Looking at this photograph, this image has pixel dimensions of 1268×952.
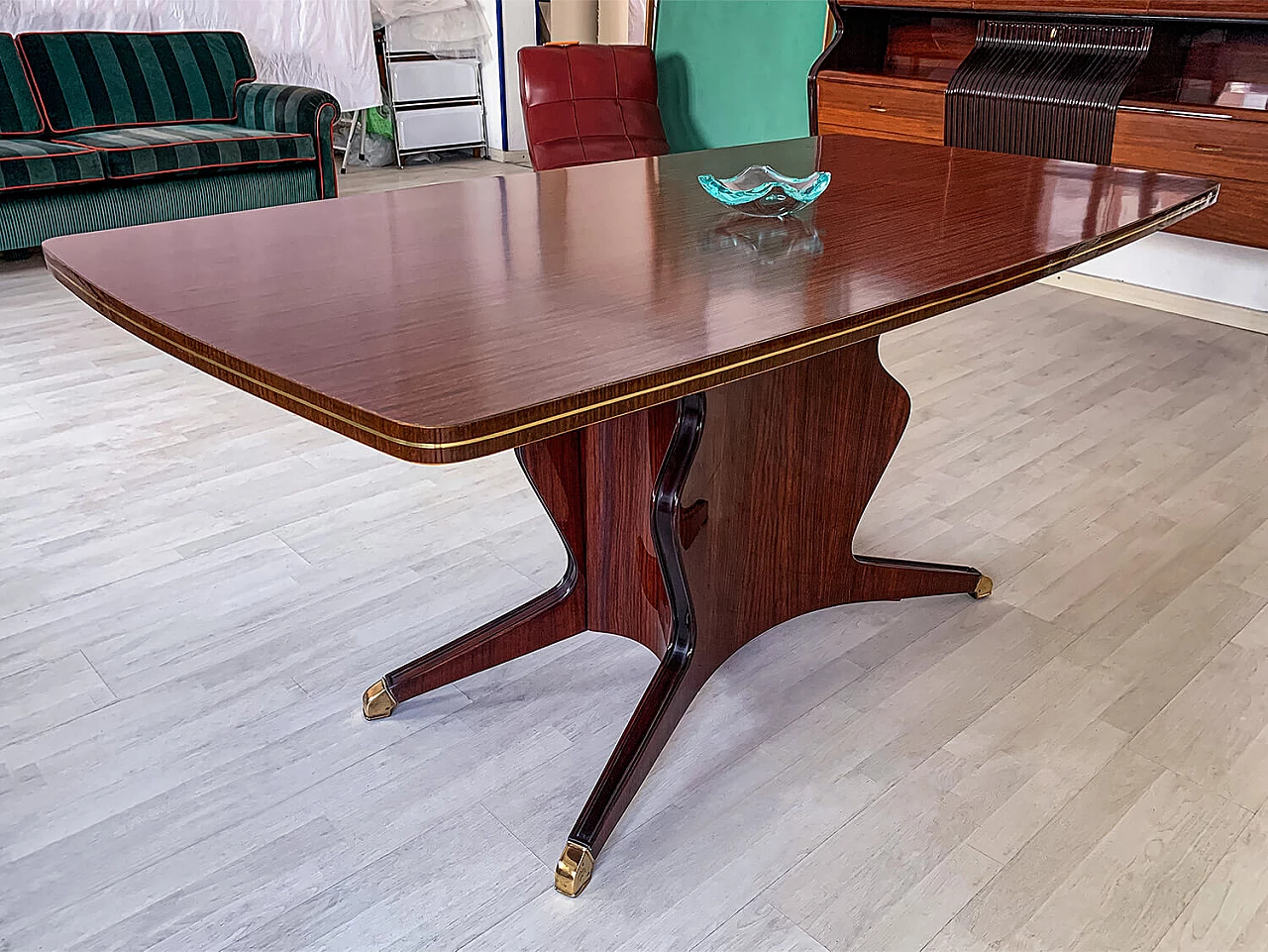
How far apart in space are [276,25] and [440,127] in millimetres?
1062

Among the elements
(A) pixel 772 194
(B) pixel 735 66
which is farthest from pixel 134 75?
(A) pixel 772 194

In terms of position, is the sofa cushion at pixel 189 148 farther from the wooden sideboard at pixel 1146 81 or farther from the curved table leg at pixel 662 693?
the curved table leg at pixel 662 693

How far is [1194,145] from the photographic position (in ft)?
9.49

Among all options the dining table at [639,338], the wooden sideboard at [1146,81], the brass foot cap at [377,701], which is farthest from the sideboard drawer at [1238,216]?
the brass foot cap at [377,701]

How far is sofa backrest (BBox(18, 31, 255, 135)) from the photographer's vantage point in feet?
13.2

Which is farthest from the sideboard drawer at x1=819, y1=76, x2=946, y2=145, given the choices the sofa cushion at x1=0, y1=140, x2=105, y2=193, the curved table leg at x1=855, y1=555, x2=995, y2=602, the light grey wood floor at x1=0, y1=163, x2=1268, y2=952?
the sofa cushion at x1=0, y1=140, x2=105, y2=193

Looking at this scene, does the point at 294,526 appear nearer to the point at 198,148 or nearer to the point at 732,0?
the point at 198,148

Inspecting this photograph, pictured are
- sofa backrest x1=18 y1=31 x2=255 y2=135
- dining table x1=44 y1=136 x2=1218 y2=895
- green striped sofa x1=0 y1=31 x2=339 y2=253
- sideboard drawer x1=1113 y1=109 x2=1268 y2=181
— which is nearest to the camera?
dining table x1=44 y1=136 x2=1218 y2=895

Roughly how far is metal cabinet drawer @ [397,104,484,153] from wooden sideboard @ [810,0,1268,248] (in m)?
2.79

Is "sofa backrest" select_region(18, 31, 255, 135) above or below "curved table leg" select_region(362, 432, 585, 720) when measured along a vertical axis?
above

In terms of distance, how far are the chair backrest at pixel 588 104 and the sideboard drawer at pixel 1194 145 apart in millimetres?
1941

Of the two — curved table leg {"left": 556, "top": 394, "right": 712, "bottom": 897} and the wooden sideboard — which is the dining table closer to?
curved table leg {"left": 556, "top": 394, "right": 712, "bottom": 897}

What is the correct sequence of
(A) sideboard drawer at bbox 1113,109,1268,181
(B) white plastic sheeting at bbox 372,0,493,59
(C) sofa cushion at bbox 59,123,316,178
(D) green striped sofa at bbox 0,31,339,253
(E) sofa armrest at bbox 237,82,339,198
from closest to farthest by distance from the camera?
(A) sideboard drawer at bbox 1113,109,1268,181
(D) green striped sofa at bbox 0,31,339,253
(C) sofa cushion at bbox 59,123,316,178
(E) sofa armrest at bbox 237,82,339,198
(B) white plastic sheeting at bbox 372,0,493,59

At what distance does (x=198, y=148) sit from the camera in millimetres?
3881
